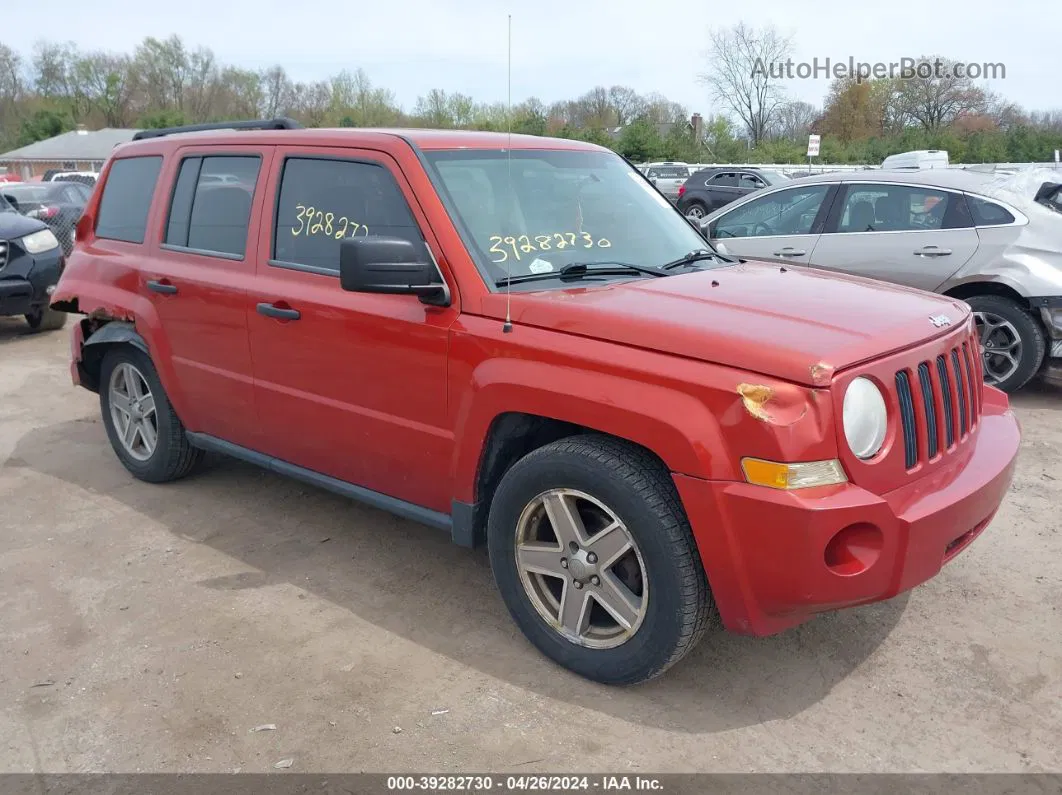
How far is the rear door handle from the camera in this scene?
180 inches

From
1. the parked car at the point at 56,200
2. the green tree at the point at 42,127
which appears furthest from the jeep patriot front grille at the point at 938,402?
the green tree at the point at 42,127

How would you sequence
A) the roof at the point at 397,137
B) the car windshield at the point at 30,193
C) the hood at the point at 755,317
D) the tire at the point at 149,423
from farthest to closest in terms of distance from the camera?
the car windshield at the point at 30,193
the tire at the point at 149,423
the roof at the point at 397,137
the hood at the point at 755,317

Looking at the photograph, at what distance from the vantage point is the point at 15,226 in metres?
9.91

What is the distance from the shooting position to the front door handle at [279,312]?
12.9ft

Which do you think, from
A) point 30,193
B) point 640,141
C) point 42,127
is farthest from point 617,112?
point 42,127

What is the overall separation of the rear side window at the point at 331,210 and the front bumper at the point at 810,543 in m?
1.65

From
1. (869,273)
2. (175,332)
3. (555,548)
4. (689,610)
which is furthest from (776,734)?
(869,273)

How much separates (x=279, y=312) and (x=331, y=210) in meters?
0.50

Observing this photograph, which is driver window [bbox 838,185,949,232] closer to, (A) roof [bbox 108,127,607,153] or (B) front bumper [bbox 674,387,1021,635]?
(A) roof [bbox 108,127,607,153]

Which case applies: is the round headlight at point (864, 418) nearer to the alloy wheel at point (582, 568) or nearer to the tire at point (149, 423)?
the alloy wheel at point (582, 568)

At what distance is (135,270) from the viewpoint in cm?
483

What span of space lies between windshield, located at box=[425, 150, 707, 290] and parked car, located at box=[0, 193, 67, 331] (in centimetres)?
749

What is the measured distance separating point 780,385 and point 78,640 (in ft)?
9.49

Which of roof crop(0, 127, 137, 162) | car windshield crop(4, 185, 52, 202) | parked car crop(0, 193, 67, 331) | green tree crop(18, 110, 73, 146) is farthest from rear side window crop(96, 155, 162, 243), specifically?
green tree crop(18, 110, 73, 146)
